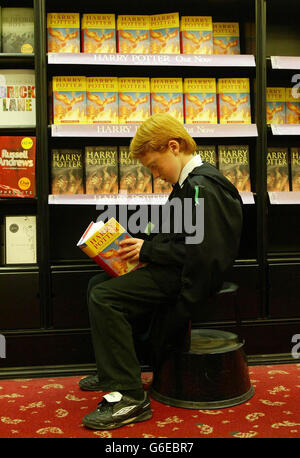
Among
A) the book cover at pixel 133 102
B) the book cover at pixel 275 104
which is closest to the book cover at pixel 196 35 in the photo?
the book cover at pixel 133 102

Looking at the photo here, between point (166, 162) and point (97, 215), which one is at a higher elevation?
point (166, 162)

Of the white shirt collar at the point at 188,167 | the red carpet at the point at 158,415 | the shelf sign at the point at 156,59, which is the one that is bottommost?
the red carpet at the point at 158,415

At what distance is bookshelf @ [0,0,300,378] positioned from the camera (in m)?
2.47

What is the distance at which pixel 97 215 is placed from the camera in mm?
2857

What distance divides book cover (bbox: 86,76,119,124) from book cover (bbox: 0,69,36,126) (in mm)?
305

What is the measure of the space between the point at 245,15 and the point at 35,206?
1715mm

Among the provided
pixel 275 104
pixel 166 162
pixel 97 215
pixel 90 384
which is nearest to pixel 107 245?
pixel 166 162

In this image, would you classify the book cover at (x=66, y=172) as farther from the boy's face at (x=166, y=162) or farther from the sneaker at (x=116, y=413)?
the sneaker at (x=116, y=413)

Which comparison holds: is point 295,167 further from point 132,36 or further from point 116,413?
point 116,413

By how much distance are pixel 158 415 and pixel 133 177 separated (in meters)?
1.29

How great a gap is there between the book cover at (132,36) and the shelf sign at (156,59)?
0.13 meters

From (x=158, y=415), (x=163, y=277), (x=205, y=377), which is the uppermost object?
(x=163, y=277)

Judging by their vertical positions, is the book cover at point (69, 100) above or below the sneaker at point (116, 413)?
above

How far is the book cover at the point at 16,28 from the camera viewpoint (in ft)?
8.45
